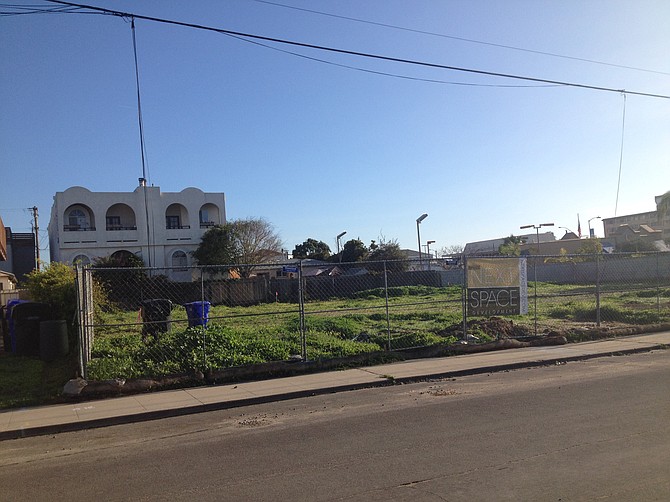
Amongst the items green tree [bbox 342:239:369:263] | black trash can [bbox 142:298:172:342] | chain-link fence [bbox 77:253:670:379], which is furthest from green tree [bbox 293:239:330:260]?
black trash can [bbox 142:298:172:342]

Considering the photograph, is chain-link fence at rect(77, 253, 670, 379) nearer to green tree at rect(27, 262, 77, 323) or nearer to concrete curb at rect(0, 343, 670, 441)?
green tree at rect(27, 262, 77, 323)

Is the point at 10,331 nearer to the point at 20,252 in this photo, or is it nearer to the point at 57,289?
the point at 57,289

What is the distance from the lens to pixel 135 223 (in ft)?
168

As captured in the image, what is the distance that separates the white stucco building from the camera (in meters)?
48.2

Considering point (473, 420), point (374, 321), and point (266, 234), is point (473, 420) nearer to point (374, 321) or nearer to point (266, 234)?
point (374, 321)

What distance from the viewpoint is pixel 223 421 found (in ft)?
27.1

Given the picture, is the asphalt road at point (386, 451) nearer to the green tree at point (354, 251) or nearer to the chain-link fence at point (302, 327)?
the chain-link fence at point (302, 327)

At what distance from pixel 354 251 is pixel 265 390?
6349 cm

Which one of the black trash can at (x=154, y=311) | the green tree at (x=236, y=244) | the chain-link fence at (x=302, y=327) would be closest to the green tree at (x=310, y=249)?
the green tree at (x=236, y=244)

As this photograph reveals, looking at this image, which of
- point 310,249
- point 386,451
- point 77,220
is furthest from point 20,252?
point 386,451

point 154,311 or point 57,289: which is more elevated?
point 57,289

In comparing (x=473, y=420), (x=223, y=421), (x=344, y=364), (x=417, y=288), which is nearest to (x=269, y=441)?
(x=223, y=421)

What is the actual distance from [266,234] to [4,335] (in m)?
42.7

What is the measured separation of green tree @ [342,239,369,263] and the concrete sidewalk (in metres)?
57.4
